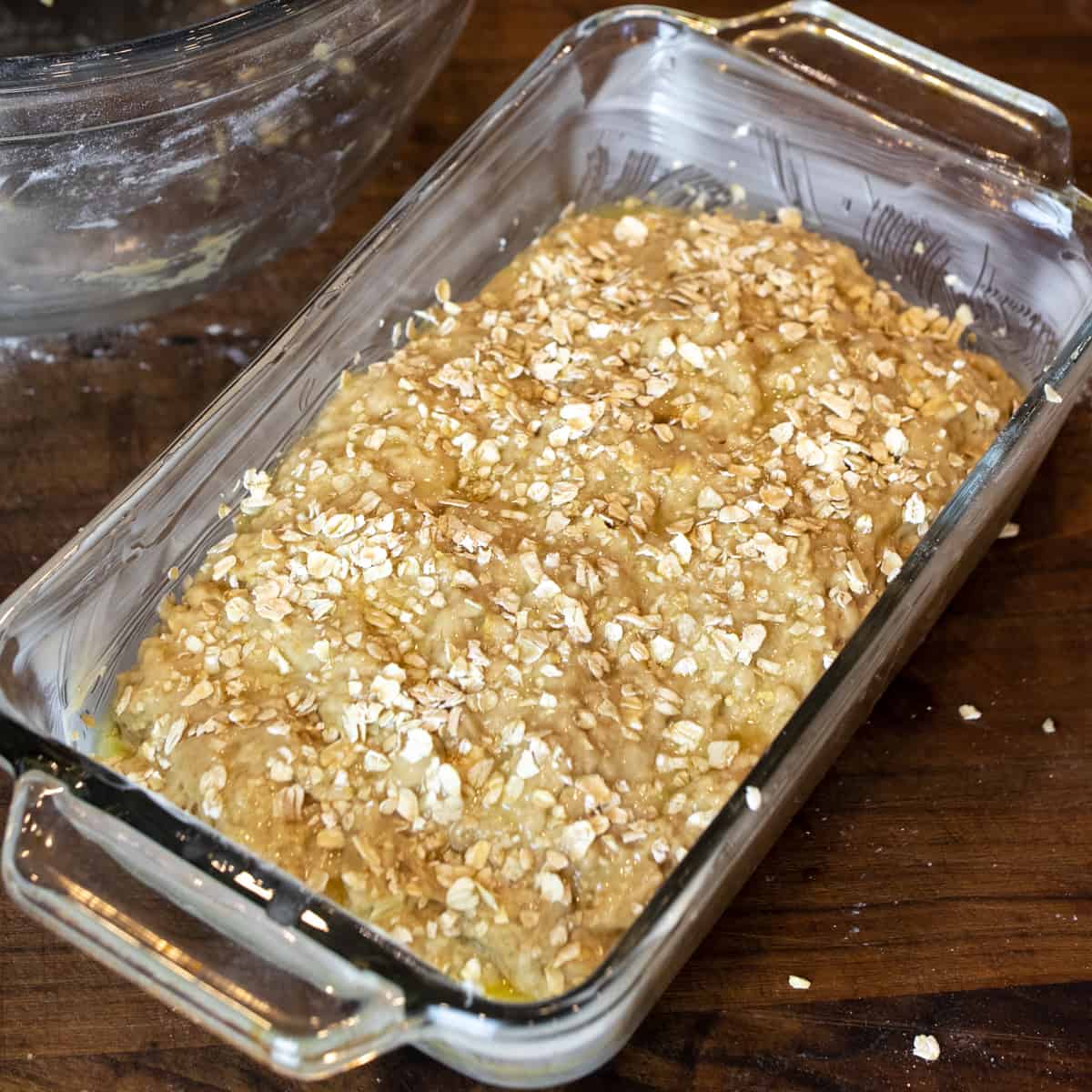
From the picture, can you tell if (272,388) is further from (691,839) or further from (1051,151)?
(1051,151)

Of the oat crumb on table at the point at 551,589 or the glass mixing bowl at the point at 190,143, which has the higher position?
the glass mixing bowl at the point at 190,143

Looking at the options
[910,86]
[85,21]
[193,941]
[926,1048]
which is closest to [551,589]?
[193,941]

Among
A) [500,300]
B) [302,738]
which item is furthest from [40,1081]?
[500,300]

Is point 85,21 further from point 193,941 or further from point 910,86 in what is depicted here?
point 193,941

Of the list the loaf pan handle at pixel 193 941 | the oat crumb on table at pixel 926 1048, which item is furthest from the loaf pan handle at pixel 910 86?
the loaf pan handle at pixel 193 941

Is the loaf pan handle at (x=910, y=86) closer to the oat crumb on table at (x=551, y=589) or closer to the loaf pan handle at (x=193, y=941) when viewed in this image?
the oat crumb on table at (x=551, y=589)

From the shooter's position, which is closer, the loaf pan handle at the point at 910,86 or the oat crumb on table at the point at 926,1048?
the oat crumb on table at the point at 926,1048
